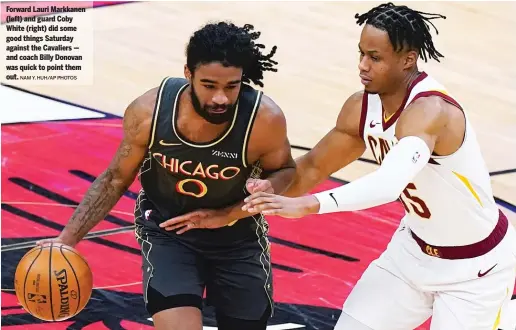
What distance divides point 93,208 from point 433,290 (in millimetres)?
1711

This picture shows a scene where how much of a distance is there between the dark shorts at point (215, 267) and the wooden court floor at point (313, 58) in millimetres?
3438

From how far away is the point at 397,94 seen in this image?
193 inches

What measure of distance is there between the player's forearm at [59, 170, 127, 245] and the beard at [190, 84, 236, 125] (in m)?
0.61

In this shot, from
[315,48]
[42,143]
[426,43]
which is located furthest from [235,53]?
[315,48]

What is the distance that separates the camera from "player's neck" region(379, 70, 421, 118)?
4891 mm

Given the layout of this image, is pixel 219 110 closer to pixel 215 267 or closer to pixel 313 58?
Result: pixel 215 267

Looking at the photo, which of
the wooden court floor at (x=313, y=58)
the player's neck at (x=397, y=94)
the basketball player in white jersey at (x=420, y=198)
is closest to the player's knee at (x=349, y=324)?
the basketball player in white jersey at (x=420, y=198)

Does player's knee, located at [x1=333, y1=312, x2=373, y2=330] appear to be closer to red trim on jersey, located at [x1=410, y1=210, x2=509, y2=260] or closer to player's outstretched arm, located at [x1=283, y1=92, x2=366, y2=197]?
red trim on jersey, located at [x1=410, y1=210, x2=509, y2=260]

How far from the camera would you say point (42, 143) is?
9.17 meters

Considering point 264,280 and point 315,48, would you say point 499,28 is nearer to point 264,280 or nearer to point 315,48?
point 315,48

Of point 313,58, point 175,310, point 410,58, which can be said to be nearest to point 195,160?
point 175,310

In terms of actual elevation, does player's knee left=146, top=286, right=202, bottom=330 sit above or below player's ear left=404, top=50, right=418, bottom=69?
below

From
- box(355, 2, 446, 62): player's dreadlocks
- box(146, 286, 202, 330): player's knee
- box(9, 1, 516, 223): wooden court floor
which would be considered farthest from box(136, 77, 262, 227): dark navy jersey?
box(9, 1, 516, 223): wooden court floor

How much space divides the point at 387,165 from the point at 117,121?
5.63m
